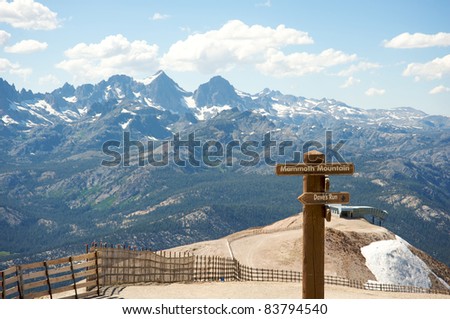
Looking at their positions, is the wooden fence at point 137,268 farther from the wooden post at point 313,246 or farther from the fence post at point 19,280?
the wooden post at point 313,246

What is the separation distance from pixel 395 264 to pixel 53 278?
62.5 meters

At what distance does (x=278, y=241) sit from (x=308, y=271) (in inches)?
2580

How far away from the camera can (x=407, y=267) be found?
8162cm

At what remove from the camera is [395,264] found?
3172 inches

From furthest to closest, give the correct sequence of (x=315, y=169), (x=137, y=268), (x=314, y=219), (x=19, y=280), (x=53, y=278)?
1. (x=137, y=268)
2. (x=53, y=278)
3. (x=19, y=280)
4. (x=314, y=219)
5. (x=315, y=169)

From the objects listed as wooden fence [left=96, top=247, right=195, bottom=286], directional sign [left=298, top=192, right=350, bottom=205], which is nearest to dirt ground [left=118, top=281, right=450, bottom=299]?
wooden fence [left=96, top=247, right=195, bottom=286]

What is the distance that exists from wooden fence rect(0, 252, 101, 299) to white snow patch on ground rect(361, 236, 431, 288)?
52.6 metres

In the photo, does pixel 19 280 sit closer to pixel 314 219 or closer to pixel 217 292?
pixel 217 292

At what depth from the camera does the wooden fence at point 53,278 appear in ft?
86.5

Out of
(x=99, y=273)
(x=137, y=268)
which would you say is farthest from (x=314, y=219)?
(x=137, y=268)

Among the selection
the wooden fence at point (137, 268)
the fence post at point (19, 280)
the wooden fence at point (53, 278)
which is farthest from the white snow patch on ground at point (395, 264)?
the fence post at point (19, 280)
